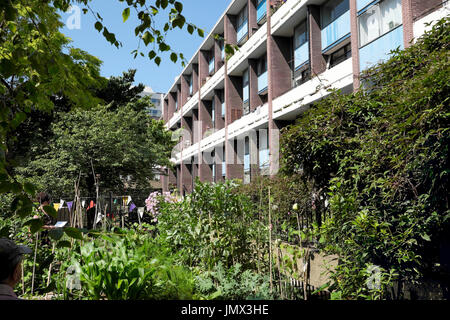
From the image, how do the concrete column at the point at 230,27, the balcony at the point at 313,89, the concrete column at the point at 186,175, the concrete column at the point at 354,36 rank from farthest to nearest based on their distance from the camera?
1. the concrete column at the point at 186,175
2. the concrete column at the point at 230,27
3. the balcony at the point at 313,89
4. the concrete column at the point at 354,36

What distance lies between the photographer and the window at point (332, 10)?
15.3 meters

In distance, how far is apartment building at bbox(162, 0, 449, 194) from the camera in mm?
12180

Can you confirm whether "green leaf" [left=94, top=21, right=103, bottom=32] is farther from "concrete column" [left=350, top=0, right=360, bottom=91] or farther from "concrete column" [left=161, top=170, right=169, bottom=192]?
"concrete column" [left=161, top=170, right=169, bottom=192]

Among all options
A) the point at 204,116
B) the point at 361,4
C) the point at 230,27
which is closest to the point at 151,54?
the point at 361,4

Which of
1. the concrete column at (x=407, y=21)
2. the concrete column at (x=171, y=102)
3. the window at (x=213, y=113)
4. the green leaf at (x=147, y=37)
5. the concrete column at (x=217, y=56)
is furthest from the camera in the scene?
the concrete column at (x=171, y=102)

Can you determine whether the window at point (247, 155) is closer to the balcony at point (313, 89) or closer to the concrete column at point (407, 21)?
the balcony at point (313, 89)

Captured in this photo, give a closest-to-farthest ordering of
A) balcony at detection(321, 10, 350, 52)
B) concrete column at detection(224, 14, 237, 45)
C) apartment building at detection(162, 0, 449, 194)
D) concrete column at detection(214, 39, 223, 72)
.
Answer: apartment building at detection(162, 0, 449, 194) < balcony at detection(321, 10, 350, 52) < concrete column at detection(224, 14, 237, 45) < concrete column at detection(214, 39, 223, 72)

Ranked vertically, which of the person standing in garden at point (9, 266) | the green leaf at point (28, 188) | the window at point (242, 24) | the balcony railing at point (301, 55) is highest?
the window at point (242, 24)

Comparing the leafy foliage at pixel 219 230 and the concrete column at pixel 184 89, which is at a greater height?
the concrete column at pixel 184 89

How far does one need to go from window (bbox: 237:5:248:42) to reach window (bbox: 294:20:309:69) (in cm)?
686

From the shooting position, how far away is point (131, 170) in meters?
22.3

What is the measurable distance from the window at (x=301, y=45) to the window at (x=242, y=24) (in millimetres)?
6858

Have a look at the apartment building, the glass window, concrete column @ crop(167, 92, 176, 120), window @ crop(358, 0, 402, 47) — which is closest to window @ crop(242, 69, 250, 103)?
the apartment building

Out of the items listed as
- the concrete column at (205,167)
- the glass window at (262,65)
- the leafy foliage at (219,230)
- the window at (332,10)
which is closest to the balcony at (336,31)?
the window at (332,10)
